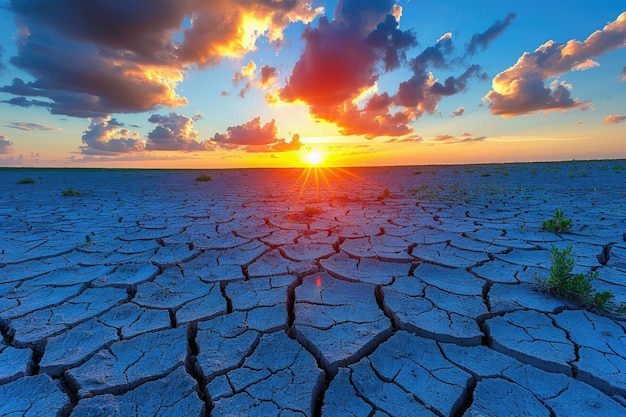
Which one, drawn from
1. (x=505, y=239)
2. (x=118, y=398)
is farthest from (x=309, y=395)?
(x=505, y=239)

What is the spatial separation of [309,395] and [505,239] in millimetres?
2861

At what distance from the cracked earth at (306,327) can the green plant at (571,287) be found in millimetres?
61

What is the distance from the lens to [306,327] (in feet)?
5.50

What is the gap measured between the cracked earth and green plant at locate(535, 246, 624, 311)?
6cm

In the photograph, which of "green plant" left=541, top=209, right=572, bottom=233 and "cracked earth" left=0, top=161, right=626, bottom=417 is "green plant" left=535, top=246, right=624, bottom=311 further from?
"green plant" left=541, top=209, right=572, bottom=233

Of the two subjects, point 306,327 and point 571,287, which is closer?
point 306,327

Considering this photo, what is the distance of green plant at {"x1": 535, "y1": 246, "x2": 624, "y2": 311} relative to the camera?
5.85ft

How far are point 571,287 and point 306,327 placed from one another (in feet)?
5.30

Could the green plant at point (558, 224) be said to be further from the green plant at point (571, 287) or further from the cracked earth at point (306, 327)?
the green plant at point (571, 287)

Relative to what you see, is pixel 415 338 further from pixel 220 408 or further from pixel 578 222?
pixel 578 222

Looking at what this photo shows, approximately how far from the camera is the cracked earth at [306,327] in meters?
1.22

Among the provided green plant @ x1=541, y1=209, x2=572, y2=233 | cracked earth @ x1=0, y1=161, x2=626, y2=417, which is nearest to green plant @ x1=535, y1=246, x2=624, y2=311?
cracked earth @ x1=0, y1=161, x2=626, y2=417

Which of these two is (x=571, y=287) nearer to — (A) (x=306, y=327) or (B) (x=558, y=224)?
(A) (x=306, y=327)

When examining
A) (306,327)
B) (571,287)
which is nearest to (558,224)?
(571,287)
